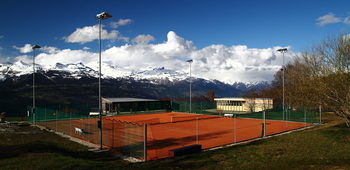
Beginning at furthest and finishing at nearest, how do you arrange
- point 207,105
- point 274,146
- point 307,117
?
point 207,105, point 307,117, point 274,146

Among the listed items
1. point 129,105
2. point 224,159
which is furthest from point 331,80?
point 129,105

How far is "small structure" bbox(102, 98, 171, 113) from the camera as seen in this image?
4709cm

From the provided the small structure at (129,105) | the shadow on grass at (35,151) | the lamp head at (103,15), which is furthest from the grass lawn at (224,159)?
the small structure at (129,105)

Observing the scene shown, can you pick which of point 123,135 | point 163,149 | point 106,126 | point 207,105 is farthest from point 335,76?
point 207,105

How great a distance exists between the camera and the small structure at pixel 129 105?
47094 millimetres

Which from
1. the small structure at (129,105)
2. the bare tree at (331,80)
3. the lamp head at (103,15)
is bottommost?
the small structure at (129,105)

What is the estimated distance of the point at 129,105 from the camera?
48.7m

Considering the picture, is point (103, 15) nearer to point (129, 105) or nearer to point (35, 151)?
point (35, 151)

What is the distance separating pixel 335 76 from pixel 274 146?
18.0ft

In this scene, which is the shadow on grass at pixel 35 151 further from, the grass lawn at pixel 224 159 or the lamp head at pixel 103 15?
the lamp head at pixel 103 15

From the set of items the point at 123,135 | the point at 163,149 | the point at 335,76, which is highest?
the point at 335,76

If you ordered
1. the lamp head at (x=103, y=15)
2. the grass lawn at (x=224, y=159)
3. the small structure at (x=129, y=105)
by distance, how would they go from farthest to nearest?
the small structure at (x=129, y=105) < the lamp head at (x=103, y=15) < the grass lawn at (x=224, y=159)

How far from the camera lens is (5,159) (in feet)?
32.6

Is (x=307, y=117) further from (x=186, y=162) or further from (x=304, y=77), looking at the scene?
(x=186, y=162)
